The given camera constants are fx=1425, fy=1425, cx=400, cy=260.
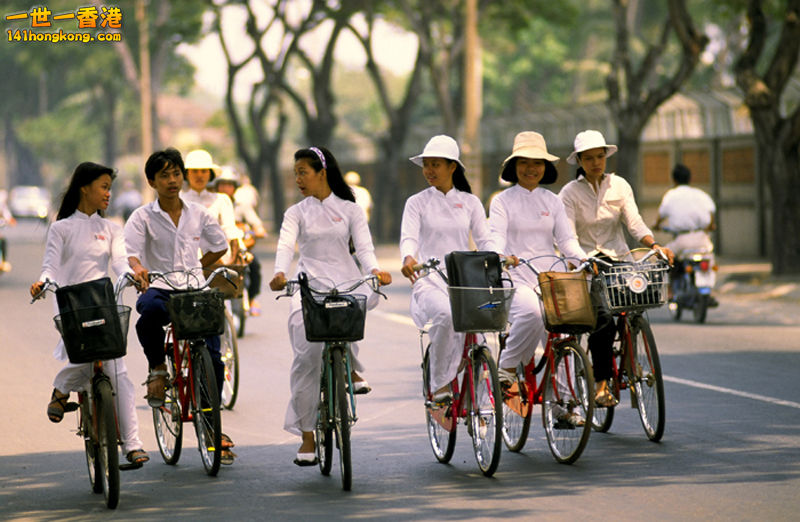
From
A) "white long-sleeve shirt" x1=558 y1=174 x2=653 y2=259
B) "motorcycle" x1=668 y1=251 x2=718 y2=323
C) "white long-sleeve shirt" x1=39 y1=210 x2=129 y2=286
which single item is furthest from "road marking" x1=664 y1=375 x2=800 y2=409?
"white long-sleeve shirt" x1=39 y1=210 x2=129 y2=286

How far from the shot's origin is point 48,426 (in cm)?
982

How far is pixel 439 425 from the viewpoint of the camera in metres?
8.26

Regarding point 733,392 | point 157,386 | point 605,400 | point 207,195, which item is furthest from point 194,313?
point 733,392

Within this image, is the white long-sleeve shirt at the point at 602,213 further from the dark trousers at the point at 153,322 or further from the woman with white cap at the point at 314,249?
the dark trousers at the point at 153,322

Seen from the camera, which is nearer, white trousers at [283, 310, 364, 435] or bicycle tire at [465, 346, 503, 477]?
bicycle tire at [465, 346, 503, 477]

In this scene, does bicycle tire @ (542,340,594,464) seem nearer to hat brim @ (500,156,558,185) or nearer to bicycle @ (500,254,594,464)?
bicycle @ (500,254,594,464)

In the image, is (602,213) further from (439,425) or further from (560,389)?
(439,425)

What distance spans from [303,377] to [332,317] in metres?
0.63

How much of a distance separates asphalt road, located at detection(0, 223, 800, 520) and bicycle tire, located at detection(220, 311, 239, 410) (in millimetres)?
213

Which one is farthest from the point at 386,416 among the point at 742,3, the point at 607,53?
the point at 607,53

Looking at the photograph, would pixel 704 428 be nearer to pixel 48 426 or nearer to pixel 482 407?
pixel 482 407

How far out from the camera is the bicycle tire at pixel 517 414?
26.7ft

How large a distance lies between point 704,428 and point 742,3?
14828 mm

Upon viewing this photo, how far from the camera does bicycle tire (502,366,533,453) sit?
8.12m
